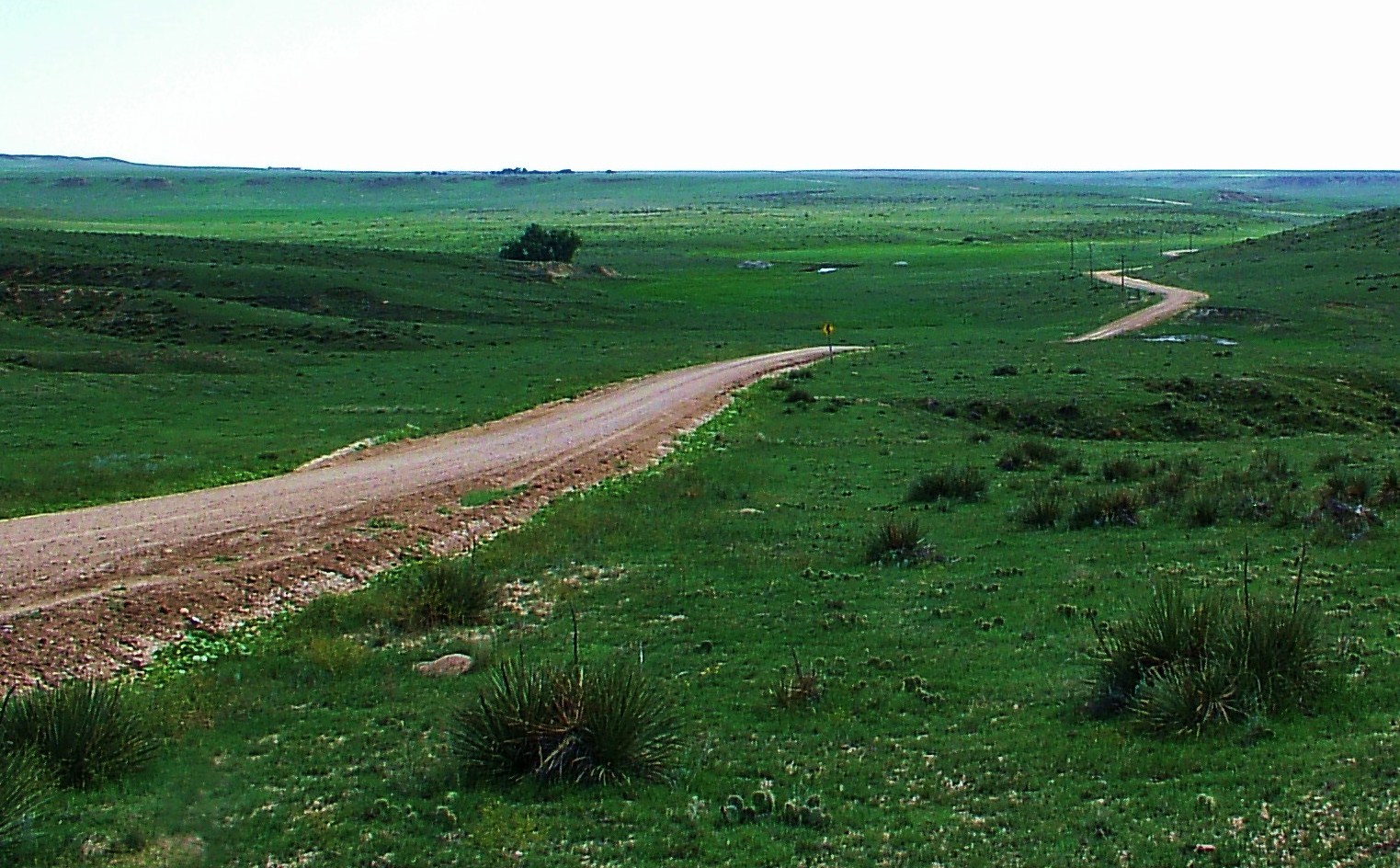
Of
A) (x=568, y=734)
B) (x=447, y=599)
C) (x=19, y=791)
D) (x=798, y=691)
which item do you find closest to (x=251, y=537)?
(x=447, y=599)

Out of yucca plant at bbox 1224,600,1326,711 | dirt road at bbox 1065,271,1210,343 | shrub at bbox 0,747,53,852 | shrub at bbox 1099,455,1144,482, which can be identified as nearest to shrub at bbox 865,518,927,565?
yucca plant at bbox 1224,600,1326,711

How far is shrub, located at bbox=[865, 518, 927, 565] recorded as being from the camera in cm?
2005

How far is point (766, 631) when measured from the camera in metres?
16.2

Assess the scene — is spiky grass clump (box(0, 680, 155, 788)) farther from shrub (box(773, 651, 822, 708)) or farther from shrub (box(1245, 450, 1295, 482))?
shrub (box(1245, 450, 1295, 482))

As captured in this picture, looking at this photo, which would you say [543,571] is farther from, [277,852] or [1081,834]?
[1081,834]

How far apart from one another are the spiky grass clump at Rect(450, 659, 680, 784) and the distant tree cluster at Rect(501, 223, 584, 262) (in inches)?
3969

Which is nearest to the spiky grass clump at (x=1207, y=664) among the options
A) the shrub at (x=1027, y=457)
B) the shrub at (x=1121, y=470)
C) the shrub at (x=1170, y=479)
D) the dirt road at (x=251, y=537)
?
the dirt road at (x=251, y=537)

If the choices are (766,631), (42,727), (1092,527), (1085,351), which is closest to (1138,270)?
(1085,351)

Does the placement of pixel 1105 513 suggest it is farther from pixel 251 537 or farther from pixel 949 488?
pixel 251 537

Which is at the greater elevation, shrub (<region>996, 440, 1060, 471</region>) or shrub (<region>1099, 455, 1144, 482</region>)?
shrub (<region>1099, 455, 1144, 482</region>)

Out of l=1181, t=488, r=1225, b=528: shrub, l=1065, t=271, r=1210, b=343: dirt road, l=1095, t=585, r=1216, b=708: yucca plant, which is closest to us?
l=1095, t=585, r=1216, b=708: yucca plant

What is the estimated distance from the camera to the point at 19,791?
31.2ft

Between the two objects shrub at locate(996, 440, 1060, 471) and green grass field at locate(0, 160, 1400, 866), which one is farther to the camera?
shrub at locate(996, 440, 1060, 471)

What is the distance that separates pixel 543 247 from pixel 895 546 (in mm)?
93308
